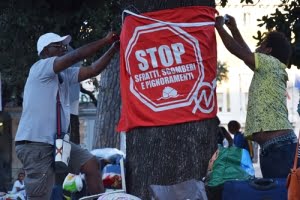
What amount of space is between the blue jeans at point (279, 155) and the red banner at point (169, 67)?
0.55 metres

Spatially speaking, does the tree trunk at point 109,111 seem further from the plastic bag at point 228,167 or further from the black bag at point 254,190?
the black bag at point 254,190

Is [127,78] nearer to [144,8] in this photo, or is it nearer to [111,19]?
[144,8]

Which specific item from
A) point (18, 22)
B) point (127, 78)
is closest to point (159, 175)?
point (127, 78)

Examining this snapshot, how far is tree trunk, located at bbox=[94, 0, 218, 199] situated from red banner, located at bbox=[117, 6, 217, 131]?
0.07 metres

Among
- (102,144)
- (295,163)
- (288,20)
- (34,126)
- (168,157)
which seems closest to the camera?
(295,163)

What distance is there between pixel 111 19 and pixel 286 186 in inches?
369

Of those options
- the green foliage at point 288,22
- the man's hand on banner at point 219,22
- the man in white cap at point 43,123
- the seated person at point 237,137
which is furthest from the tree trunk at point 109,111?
the man's hand on banner at point 219,22

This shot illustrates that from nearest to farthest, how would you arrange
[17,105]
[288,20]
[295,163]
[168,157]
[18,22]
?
[295,163] < [168,157] < [288,20] < [18,22] < [17,105]

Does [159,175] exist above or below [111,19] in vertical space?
below

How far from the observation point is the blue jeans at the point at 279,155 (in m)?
6.14

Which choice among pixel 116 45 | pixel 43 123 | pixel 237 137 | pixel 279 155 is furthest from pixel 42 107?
pixel 237 137

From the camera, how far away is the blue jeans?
614 cm

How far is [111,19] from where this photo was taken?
48.0ft

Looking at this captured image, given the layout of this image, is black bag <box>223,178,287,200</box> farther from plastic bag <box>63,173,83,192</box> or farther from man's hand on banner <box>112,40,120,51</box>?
plastic bag <box>63,173,83,192</box>
